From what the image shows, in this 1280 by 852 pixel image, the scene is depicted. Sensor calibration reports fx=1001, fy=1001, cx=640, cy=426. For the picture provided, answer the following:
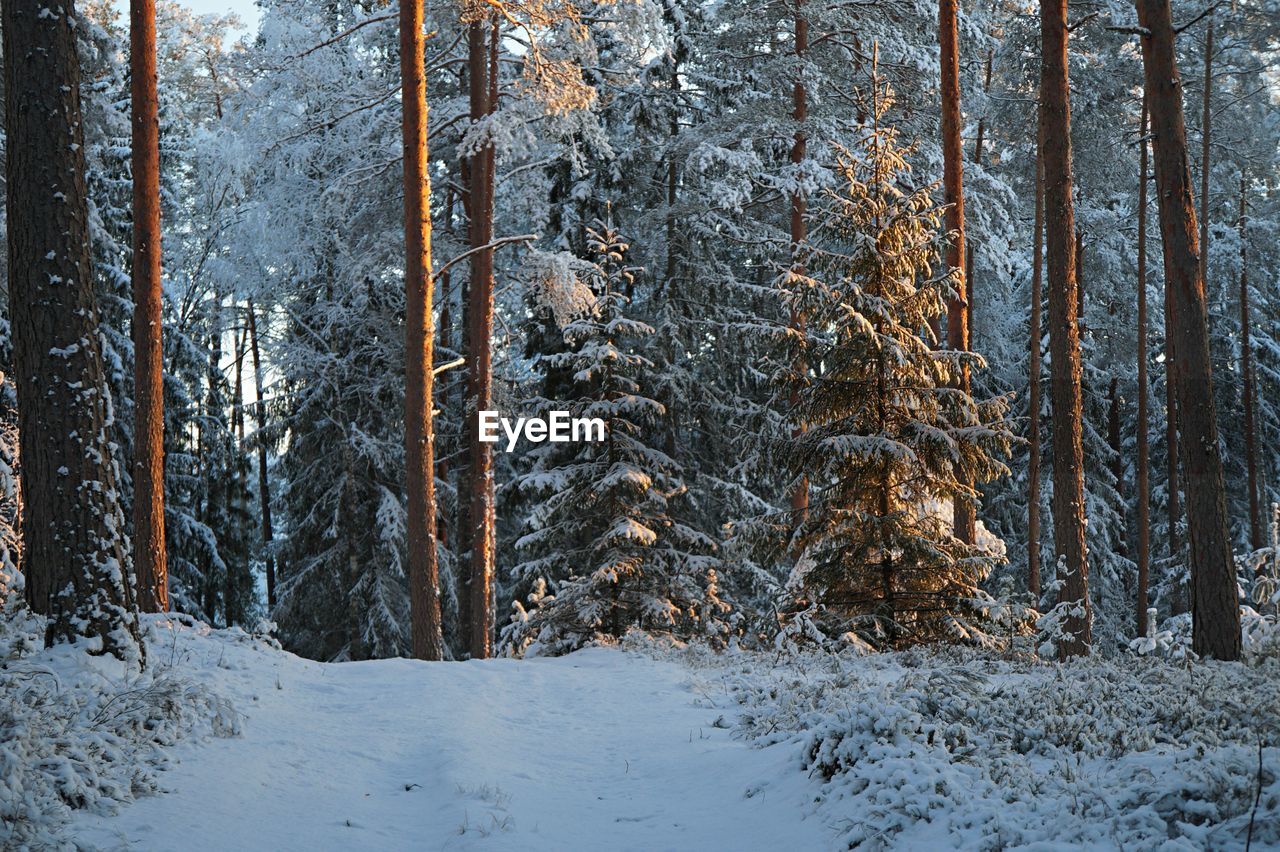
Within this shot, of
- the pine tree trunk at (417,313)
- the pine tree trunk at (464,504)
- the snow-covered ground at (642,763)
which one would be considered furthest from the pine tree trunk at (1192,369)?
the pine tree trunk at (464,504)

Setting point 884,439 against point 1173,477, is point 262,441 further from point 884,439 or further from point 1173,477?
point 1173,477

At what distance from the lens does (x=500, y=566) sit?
23.4 meters

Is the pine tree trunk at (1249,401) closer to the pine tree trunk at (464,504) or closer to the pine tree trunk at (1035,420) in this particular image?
the pine tree trunk at (1035,420)

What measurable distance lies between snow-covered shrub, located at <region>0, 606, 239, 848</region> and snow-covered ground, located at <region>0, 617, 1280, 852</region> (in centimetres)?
1

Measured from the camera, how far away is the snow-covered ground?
421 centimetres

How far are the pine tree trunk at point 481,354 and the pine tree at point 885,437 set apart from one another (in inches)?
187

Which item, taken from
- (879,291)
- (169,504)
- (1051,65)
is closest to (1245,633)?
(879,291)

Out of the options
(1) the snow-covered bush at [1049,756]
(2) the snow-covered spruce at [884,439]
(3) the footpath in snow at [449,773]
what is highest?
(2) the snow-covered spruce at [884,439]

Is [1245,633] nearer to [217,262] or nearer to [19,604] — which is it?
[19,604]

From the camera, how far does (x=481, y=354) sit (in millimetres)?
14727

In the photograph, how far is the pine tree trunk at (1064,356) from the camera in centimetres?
1042

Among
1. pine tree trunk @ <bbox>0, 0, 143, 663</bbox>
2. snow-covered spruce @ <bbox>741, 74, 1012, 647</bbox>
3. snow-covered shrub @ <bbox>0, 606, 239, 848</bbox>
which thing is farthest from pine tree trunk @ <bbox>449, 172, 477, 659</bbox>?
snow-covered shrub @ <bbox>0, 606, 239, 848</bbox>

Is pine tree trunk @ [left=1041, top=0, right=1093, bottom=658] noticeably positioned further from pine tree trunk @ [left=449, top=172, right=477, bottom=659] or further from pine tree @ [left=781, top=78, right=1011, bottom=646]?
pine tree trunk @ [left=449, top=172, right=477, bottom=659]

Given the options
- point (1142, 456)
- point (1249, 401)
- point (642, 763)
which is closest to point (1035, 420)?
point (1142, 456)
